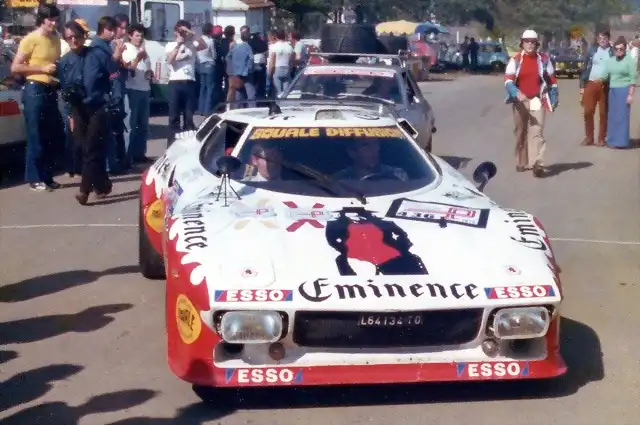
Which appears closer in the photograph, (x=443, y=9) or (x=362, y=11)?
(x=362, y=11)

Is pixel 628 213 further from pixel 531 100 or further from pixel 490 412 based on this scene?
pixel 490 412

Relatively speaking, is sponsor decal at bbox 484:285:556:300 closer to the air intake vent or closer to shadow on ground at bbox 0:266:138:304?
the air intake vent

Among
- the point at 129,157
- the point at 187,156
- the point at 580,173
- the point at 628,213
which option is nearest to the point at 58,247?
the point at 187,156

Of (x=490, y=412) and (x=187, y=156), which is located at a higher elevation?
(x=187, y=156)

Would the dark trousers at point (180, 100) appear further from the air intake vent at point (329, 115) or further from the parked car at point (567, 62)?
the parked car at point (567, 62)

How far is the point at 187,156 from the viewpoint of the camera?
23.5 ft

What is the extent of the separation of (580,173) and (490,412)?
29.8ft

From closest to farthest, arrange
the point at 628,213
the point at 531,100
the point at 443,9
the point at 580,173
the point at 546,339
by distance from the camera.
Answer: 1. the point at 546,339
2. the point at 628,213
3. the point at 531,100
4. the point at 580,173
5. the point at 443,9

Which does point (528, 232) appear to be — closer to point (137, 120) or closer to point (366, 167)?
point (366, 167)

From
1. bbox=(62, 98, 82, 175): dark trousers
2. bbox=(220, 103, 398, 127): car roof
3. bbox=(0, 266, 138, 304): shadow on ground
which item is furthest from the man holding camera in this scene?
bbox=(220, 103, 398, 127): car roof

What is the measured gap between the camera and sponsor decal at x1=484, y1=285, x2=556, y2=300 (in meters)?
4.86

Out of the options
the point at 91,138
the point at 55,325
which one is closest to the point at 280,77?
the point at 91,138

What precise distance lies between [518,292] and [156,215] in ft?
9.92

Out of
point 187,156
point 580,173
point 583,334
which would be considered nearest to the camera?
point 583,334
